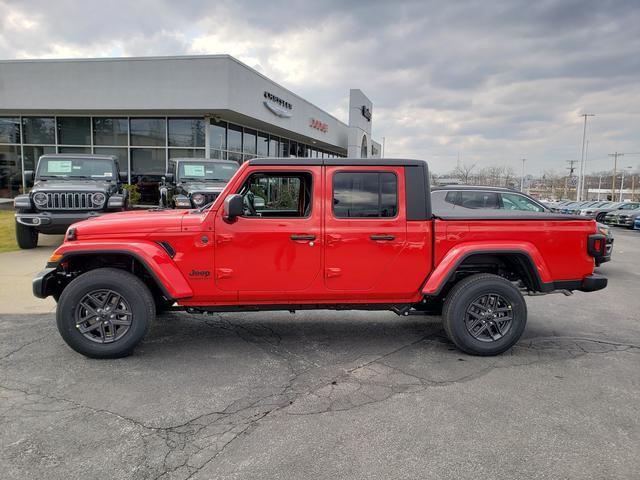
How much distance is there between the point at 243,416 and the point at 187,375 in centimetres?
96

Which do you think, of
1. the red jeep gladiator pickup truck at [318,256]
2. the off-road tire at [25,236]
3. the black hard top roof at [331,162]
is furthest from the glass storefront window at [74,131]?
the black hard top roof at [331,162]

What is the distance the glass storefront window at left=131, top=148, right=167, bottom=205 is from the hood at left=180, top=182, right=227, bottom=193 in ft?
26.9

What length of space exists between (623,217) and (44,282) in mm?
27344

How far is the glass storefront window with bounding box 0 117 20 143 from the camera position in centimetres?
2031

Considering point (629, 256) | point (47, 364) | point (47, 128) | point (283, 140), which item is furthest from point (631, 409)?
point (283, 140)

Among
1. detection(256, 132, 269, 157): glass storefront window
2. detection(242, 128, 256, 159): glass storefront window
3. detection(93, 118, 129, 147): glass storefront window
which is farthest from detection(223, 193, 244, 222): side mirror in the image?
detection(256, 132, 269, 157): glass storefront window

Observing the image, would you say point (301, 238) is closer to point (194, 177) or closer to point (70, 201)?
point (70, 201)

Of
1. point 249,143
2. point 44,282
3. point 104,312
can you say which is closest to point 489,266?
point 104,312

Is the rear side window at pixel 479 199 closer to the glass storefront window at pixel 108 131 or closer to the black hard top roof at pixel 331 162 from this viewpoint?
the black hard top roof at pixel 331 162

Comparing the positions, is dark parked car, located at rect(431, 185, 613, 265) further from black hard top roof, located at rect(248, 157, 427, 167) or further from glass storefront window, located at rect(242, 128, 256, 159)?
glass storefront window, located at rect(242, 128, 256, 159)

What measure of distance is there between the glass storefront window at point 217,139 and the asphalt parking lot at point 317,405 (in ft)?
49.1

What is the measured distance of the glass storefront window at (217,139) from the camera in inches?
774

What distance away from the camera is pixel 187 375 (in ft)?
13.5

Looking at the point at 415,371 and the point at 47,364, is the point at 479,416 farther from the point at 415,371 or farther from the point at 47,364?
the point at 47,364
